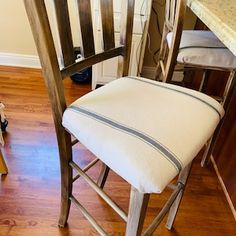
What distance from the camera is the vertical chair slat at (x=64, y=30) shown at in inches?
26.1

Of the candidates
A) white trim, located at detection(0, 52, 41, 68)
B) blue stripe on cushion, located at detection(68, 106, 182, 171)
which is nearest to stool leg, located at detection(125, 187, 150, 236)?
blue stripe on cushion, located at detection(68, 106, 182, 171)

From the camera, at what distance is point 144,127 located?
26.4 inches

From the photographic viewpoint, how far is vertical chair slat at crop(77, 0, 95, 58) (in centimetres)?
74

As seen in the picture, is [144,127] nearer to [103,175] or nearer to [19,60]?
[103,175]

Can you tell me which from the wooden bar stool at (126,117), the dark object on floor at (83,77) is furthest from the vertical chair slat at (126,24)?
the dark object on floor at (83,77)

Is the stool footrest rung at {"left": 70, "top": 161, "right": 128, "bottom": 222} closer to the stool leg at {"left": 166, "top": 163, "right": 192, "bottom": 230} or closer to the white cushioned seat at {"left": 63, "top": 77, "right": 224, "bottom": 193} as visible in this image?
the white cushioned seat at {"left": 63, "top": 77, "right": 224, "bottom": 193}

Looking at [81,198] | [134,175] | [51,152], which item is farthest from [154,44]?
[134,175]

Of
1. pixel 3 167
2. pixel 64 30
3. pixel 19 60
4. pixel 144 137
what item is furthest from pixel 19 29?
pixel 144 137

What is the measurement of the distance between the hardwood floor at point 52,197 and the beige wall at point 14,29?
84 cm

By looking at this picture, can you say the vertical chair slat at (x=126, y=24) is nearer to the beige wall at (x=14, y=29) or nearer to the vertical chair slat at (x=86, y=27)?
the vertical chair slat at (x=86, y=27)

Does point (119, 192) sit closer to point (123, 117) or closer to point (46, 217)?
point (46, 217)

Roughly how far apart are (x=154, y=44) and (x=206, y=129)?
1.54 meters

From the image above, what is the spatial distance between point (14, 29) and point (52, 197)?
5.06 ft

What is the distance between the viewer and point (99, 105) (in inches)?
29.9
